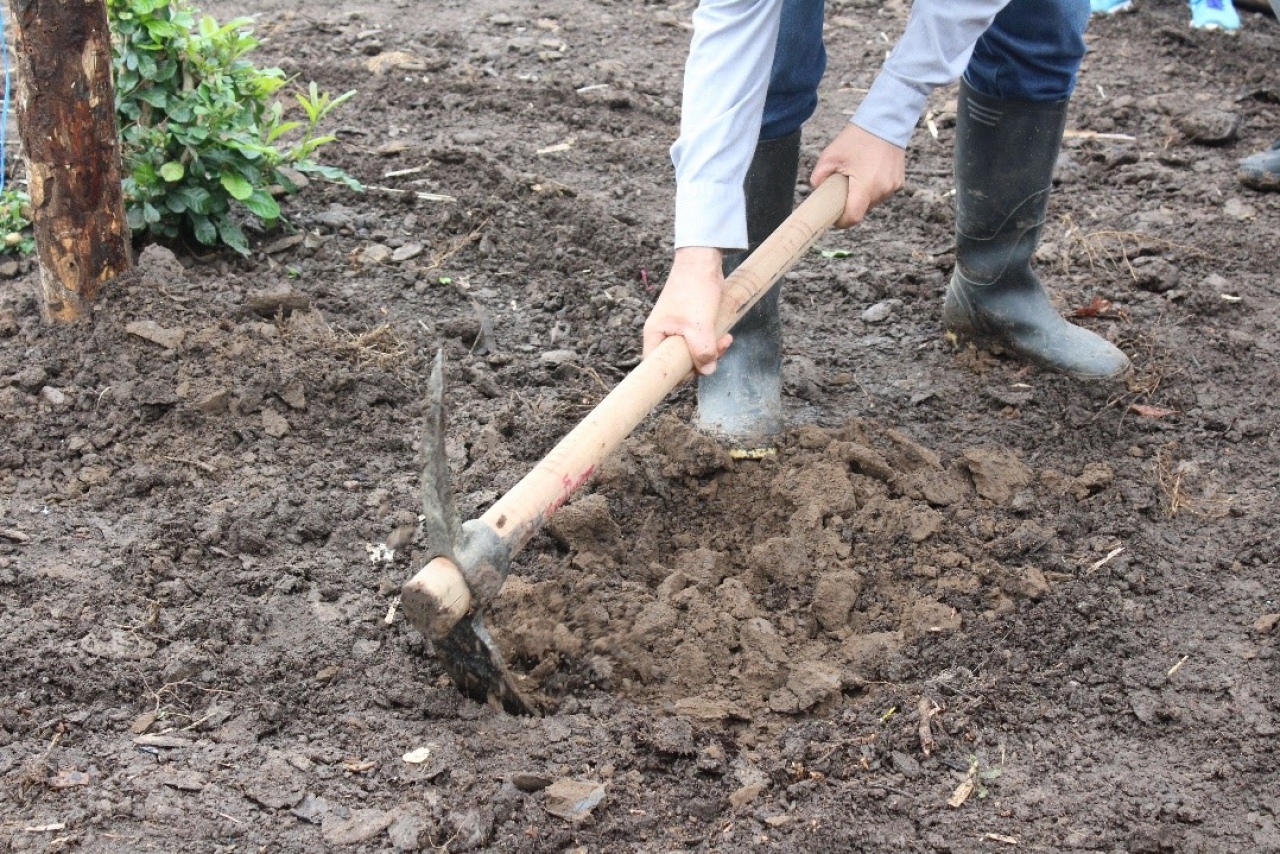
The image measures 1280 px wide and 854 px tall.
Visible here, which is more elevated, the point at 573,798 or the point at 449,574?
the point at 449,574

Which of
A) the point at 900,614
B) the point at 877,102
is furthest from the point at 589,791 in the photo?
the point at 877,102

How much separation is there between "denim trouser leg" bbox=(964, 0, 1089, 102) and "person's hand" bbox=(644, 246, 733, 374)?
3.86 feet

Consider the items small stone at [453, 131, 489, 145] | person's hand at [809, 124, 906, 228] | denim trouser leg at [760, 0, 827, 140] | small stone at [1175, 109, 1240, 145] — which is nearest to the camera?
person's hand at [809, 124, 906, 228]

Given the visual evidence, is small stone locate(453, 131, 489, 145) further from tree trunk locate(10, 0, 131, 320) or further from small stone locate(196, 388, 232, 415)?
small stone locate(196, 388, 232, 415)

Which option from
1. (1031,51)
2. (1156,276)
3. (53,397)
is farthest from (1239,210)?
(53,397)

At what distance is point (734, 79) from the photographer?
8.18ft

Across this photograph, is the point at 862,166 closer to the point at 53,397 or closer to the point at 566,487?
the point at 566,487

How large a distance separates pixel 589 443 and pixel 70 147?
185 centimetres

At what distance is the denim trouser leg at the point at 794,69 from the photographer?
290 centimetres

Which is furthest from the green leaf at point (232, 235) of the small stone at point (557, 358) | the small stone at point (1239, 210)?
the small stone at point (1239, 210)

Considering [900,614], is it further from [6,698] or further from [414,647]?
[6,698]

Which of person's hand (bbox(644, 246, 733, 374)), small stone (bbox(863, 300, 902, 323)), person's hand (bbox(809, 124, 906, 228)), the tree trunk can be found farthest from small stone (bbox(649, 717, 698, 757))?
the tree trunk

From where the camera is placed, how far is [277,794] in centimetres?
220

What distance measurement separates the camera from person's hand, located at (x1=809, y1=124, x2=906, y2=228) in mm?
2779
